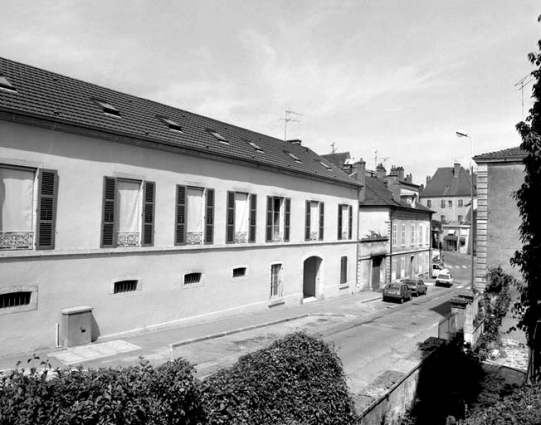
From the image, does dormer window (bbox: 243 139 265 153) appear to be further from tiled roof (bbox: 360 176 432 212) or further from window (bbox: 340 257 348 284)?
tiled roof (bbox: 360 176 432 212)

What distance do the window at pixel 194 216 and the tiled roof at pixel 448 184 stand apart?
63.4 meters

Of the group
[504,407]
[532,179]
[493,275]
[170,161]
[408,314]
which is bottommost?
[408,314]

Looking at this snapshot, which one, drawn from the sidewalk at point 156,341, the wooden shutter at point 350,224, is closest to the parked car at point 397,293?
the sidewalk at point 156,341

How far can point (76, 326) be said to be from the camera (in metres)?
13.3

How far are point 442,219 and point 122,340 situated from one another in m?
68.0

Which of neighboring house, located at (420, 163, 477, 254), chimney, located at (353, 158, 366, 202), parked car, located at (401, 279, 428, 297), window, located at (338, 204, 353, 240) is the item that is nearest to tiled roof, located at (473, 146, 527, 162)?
window, located at (338, 204, 353, 240)

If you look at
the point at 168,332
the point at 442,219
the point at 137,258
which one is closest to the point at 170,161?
the point at 137,258

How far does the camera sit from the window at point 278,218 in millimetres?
21734

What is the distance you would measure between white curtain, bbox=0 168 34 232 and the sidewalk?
3964mm

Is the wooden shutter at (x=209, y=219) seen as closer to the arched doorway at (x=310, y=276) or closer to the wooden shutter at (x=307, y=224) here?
the wooden shutter at (x=307, y=224)

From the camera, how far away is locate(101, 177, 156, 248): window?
14.4m

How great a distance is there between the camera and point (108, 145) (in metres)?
14.5

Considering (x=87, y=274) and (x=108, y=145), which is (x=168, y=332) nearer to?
(x=87, y=274)

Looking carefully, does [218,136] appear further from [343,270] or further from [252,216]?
[343,270]
